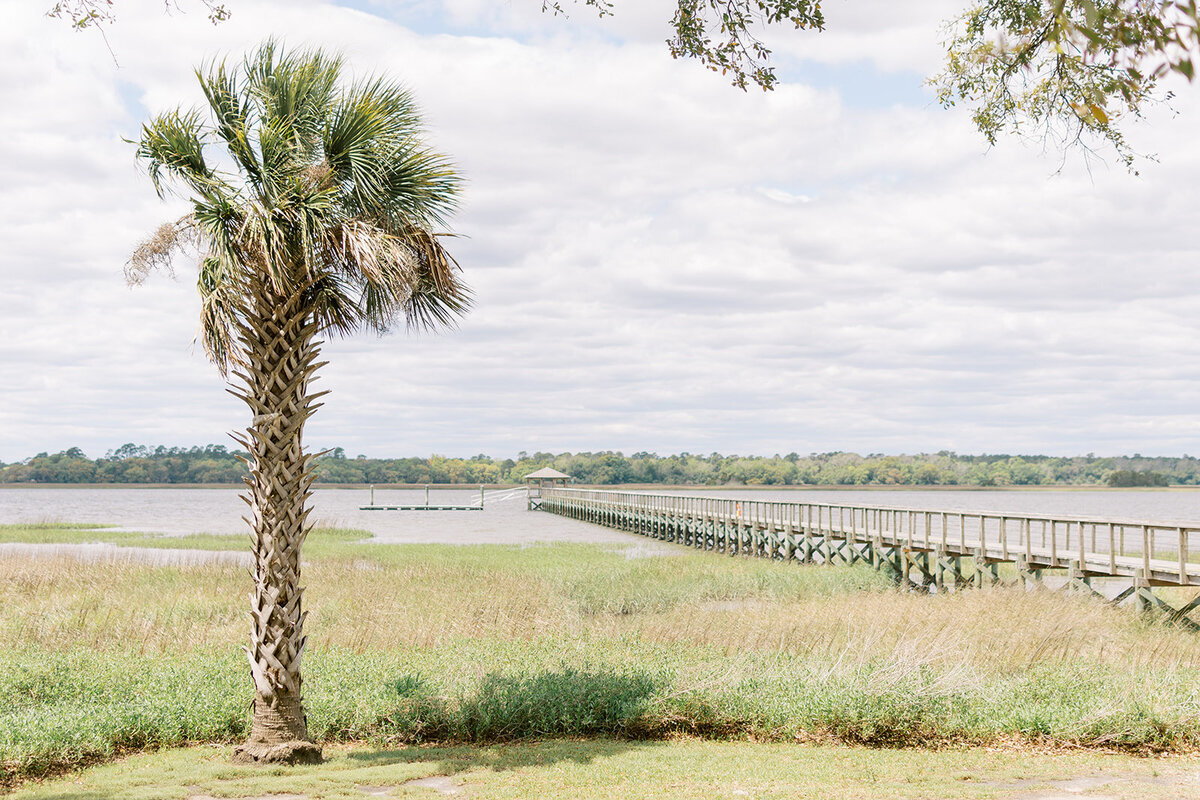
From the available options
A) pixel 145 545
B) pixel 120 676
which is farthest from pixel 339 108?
pixel 145 545

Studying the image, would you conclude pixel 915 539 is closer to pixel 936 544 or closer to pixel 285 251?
pixel 936 544

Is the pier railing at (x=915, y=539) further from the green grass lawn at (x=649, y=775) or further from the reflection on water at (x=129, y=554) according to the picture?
the reflection on water at (x=129, y=554)

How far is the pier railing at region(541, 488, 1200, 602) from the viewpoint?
1767 cm

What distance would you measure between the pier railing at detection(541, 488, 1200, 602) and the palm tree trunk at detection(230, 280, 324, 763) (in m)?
14.3

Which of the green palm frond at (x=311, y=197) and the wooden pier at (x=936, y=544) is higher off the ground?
the green palm frond at (x=311, y=197)

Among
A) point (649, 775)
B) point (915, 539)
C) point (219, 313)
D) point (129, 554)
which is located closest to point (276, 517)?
point (219, 313)

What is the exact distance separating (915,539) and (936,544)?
1364 millimetres

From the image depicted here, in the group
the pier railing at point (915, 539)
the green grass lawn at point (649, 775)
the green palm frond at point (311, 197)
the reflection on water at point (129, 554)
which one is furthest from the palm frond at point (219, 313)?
the reflection on water at point (129, 554)

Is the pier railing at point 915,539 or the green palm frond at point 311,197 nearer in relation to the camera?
the green palm frond at point 311,197

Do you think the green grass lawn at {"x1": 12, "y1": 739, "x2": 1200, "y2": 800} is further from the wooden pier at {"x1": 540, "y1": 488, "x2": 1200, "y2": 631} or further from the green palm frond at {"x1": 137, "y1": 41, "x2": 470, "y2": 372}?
the wooden pier at {"x1": 540, "y1": 488, "x2": 1200, "y2": 631}

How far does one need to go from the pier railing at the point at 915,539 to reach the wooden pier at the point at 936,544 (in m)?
0.03

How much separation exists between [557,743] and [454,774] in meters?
1.45

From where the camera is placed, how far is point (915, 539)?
2550cm

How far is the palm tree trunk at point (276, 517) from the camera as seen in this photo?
8727 millimetres
